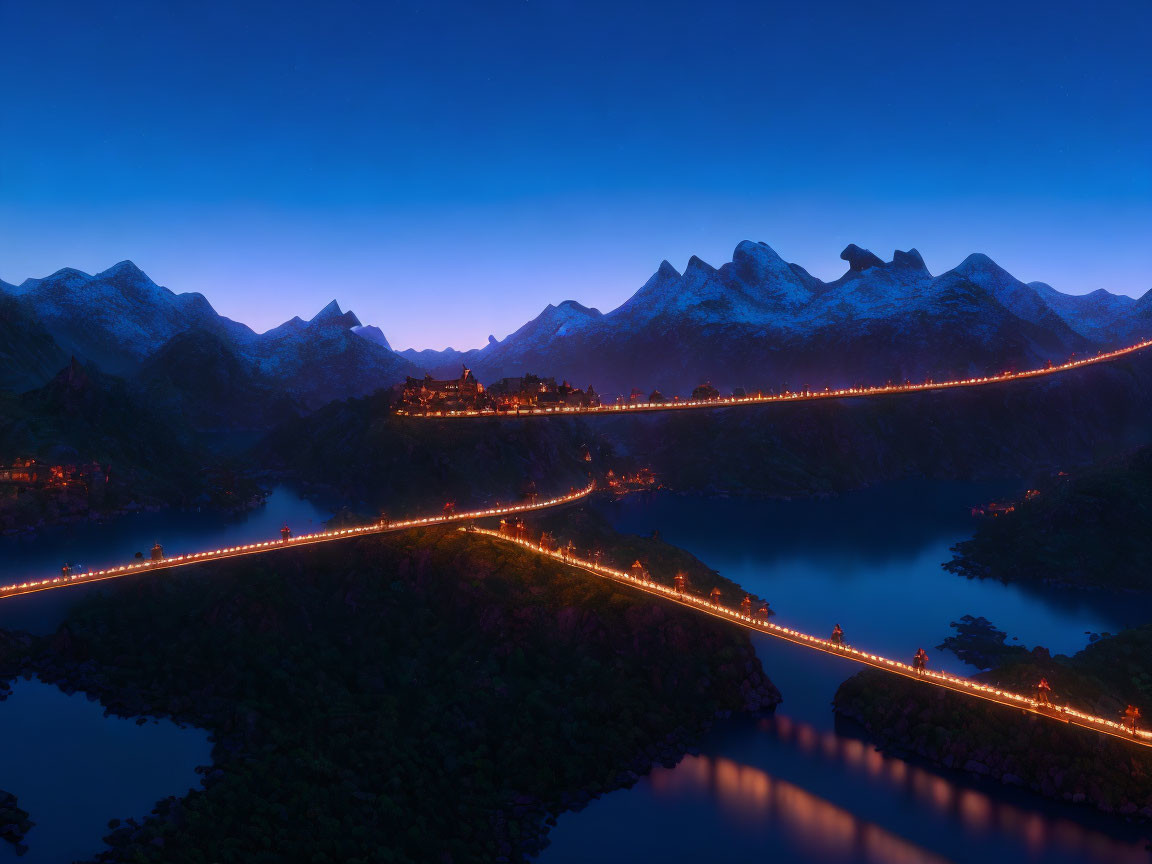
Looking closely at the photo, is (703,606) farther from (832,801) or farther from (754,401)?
(754,401)

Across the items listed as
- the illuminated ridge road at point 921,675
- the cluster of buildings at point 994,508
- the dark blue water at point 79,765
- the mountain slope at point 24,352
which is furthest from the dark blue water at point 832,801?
the mountain slope at point 24,352

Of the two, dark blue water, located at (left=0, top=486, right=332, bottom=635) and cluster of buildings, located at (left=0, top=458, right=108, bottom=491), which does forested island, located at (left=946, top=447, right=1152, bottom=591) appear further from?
cluster of buildings, located at (left=0, top=458, right=108, bottom=491)

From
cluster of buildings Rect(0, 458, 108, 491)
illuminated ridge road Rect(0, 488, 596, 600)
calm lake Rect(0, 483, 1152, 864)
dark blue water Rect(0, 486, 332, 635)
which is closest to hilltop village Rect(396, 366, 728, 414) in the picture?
dark blue water Rect(0, 486, 332, 635)

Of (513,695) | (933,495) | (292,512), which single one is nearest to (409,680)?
(513,695)

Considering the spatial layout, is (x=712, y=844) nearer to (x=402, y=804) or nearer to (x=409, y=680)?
(x=402, y=804)

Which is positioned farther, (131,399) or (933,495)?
(933,495)
